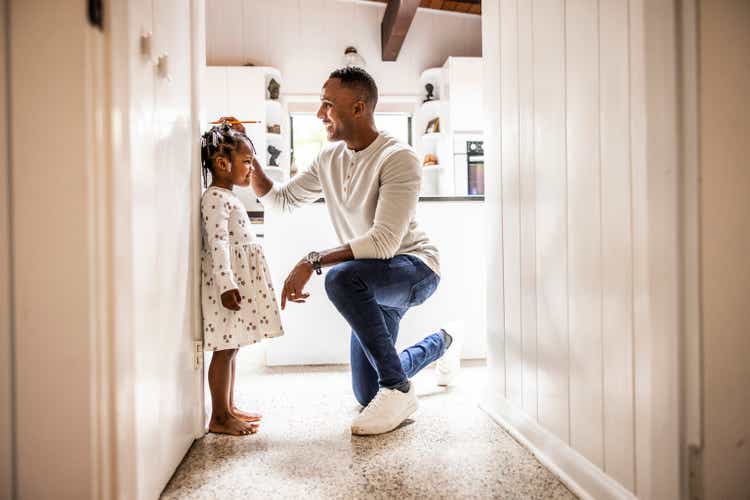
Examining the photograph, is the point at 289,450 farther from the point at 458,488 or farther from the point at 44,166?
the point at 44,166

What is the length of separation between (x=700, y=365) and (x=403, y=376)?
0.86m

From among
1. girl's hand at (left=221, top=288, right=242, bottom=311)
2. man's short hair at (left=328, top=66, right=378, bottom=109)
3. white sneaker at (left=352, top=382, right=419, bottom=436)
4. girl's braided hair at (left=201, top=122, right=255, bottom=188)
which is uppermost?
man's short hair at (left=328, top=66, right=378, bottom=109)

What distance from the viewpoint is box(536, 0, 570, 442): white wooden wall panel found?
1.01 metres

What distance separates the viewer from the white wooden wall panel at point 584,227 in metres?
0.89

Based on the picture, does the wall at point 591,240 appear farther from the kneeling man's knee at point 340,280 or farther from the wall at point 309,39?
the wall at point 309,39


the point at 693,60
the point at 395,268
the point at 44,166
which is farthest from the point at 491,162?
the point at 44,166

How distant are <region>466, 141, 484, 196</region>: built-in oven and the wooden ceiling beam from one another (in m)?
1.27

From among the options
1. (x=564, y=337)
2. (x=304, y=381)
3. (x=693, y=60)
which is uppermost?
(x=693, y=60)

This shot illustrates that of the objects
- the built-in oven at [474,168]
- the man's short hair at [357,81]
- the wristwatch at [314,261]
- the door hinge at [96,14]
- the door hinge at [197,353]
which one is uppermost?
the built-in oven at [474,168]

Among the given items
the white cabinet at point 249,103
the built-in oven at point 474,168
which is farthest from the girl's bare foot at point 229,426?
the built-in oven at point 474,168

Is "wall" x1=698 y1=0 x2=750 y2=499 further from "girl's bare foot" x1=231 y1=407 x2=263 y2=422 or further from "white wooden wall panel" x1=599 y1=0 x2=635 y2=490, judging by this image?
"girl's bare foot" x1=231 y1=407 x2=263 y2=422

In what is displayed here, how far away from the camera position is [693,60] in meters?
0.67

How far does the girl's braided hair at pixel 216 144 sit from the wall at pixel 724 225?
3.77 feet

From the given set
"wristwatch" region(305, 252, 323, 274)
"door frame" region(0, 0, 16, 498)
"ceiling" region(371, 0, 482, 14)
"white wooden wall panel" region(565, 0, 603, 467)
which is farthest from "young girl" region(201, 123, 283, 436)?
"ceiling" region(371, 0, 482, 14)
